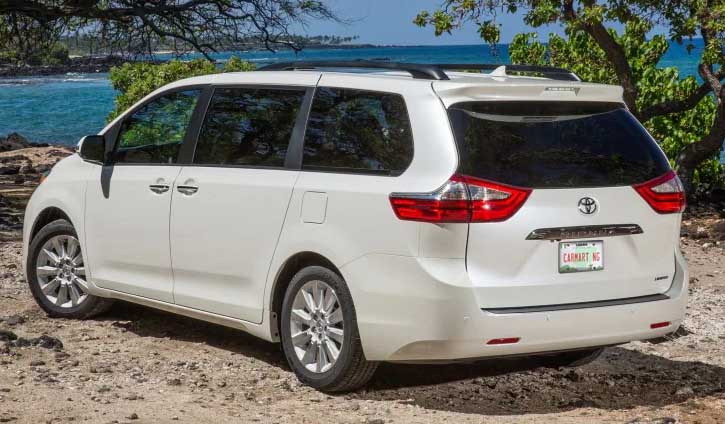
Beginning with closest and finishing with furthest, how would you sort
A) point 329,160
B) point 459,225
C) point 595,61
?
point 459,225
point 329,160
point 595,61

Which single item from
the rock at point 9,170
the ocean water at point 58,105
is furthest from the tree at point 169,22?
the ocean water at point 58,105

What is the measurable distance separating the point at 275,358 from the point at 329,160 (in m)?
1.61

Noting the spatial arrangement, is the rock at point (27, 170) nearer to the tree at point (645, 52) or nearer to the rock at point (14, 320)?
the tree at point (645, 52)

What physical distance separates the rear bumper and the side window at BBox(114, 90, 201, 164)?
201cm

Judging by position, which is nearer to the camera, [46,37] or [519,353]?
[519,353]

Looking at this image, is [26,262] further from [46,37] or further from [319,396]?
[46,37]

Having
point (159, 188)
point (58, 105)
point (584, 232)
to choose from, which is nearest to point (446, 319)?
point (584, 232)

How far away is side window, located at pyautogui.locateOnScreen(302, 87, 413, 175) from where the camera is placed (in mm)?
6809

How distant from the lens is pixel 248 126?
25.5ft

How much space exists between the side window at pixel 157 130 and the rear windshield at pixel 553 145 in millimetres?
2325

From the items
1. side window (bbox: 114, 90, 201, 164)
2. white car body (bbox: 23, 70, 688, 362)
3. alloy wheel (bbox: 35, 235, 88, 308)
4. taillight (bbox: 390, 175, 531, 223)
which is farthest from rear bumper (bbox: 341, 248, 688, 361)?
alloy wheel (bbox: 35, 235, 88, 308)

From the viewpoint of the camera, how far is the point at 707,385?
25.4 feet

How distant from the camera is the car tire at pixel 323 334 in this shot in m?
6.94

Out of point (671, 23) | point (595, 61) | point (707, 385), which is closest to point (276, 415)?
point (707, 385)
